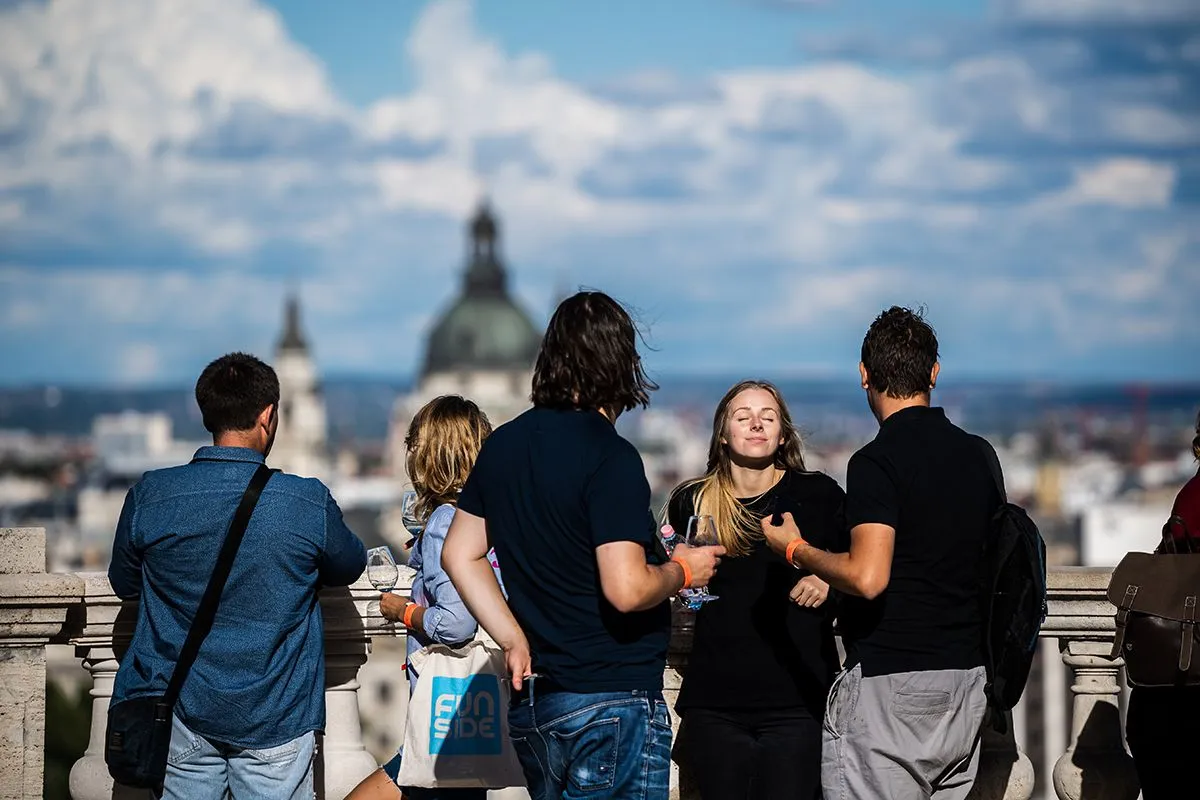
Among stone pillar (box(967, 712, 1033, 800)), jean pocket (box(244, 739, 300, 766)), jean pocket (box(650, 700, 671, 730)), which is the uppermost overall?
jean pocket (box(650, 700, 671, 730))

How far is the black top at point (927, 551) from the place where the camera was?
479cm

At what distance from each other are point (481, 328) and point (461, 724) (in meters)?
173

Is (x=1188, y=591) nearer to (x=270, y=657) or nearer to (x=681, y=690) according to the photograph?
(x=681, y=690)

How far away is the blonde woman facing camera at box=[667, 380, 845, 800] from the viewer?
5004 millimetres

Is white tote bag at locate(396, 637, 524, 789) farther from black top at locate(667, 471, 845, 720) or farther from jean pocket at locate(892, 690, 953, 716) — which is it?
jean pocket at locate(892, 690, 953, 716)

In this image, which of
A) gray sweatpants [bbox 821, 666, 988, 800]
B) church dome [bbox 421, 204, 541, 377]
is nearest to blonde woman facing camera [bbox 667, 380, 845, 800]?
gray sweatpants [bbox 821, 666, 988, 800]

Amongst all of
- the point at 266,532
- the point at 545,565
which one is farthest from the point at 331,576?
the point at 545,565

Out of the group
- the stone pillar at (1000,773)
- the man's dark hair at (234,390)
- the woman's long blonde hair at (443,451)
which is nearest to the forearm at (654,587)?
the woman's long blonde hair at (443,451)

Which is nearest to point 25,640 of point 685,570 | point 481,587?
point 481,587

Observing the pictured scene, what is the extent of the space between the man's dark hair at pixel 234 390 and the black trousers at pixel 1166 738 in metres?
2.23

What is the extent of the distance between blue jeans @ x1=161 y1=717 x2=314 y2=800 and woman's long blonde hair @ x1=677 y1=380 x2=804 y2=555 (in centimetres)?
111

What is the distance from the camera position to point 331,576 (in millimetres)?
5023

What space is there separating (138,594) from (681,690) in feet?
4.42

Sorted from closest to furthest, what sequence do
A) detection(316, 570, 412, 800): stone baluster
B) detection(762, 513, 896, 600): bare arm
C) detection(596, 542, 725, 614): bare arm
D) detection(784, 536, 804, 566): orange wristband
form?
detection(596, 542, 725, 614): bare arm
detection(762, 513, 896, 600): bare arm
detection(784, 536, 804, 566): orange wristband
detection(316, 570, 412, 800): stone baluster
